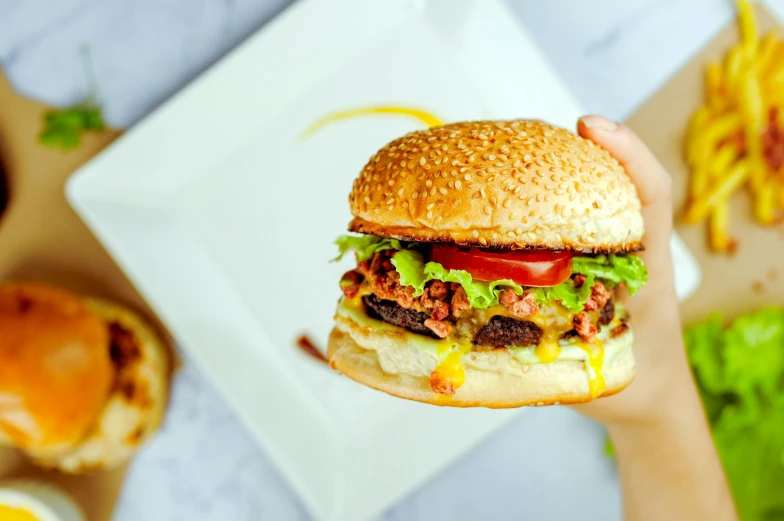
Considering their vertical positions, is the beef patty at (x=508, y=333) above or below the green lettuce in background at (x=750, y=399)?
above

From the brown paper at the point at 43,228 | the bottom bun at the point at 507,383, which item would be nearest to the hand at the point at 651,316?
the bottom bun at the point at 507,383

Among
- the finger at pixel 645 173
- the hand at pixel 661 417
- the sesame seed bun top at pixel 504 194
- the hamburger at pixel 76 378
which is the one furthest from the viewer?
the hamburger at pixel 76 378

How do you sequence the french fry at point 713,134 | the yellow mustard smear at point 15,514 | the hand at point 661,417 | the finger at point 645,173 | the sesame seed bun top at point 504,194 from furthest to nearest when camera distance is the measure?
1. the french fry at point 713,134
2. the yellow mustard smear at point 15,514
3. the hand at point 661,417
4. the finger at point 645,173
5. the sesame seed bun top at point 504,194

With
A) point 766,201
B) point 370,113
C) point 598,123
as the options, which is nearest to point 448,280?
point 598,123

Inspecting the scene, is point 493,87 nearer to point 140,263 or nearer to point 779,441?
point 140,263

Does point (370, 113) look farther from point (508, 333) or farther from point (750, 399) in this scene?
point (750, 399)

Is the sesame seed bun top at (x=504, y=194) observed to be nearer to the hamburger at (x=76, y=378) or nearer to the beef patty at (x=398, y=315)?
the beef patty at (x=398, y=315)
